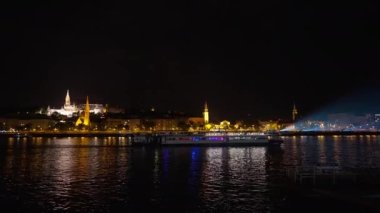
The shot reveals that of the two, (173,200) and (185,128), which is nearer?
(173,200)

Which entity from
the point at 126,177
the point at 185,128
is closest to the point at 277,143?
the point at 126,177

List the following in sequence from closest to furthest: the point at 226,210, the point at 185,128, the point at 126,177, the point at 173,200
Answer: the point at 226,210 < the point at 173,200 < the point at 126,177 < the point at 185,128

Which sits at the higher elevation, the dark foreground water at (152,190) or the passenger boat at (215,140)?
the passenger boat at (215,140)

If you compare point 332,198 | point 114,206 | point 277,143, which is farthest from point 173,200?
point 277,143

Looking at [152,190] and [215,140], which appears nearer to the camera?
[152,190]

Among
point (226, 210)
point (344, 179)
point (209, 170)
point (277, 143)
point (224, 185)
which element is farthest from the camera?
point (277, 143)

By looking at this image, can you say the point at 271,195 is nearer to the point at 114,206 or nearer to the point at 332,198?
the point at 332,198

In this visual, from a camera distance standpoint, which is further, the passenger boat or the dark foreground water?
the passenger boat

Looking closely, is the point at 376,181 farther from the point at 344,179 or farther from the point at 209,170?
the point at 209,170

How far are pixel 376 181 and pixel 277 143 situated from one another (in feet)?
200

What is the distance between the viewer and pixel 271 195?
87.2 feet

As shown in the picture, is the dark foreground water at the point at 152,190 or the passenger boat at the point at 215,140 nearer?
the dark foreground water at the point at 152,190

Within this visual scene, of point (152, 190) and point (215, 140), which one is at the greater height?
point (215, 140)

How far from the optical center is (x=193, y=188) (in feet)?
97.2
